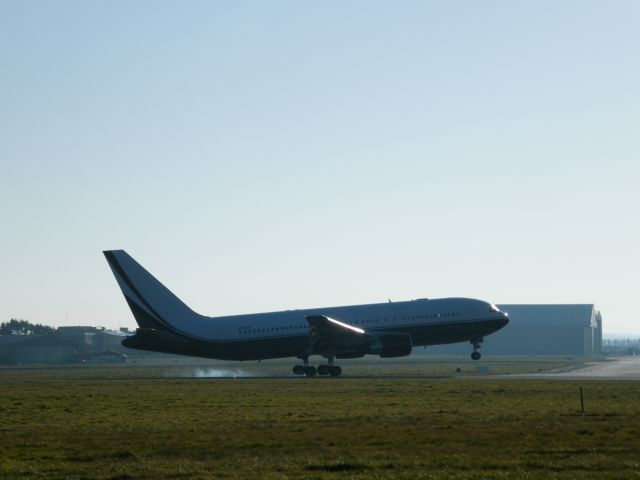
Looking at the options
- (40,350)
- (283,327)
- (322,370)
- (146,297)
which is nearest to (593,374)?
(322,370)

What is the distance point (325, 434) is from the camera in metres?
29.1

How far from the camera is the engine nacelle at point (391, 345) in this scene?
2704 inches

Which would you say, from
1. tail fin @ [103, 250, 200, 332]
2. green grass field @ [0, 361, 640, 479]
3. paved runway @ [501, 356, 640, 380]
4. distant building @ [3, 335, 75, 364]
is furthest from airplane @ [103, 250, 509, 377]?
distant building @ [3, 335, 75, 364]

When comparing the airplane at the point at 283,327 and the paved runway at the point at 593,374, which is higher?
the airplane at the point at 283,327

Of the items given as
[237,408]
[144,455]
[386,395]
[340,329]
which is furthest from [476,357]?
[144,455]

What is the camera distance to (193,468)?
867 inches

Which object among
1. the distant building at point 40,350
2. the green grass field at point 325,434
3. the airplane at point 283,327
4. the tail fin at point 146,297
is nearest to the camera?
the green grass field at point 325,434

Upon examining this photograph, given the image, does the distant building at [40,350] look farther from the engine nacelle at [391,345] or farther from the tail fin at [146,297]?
the engine nacelle at [391,345]

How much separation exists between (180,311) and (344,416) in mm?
38153

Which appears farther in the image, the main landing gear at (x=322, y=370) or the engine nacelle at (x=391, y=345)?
the main landing gear at (x=322, y=370)

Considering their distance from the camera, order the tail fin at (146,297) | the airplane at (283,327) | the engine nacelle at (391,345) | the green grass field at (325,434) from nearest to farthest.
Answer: the green grass field at (325,434), the engine nacelle at (391,345), the airplane at (283,327), the tail fin at (146,297)

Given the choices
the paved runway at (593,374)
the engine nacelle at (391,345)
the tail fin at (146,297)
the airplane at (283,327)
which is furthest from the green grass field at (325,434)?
the tail fin at (146,297)

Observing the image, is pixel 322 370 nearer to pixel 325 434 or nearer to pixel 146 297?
pixel 146 297

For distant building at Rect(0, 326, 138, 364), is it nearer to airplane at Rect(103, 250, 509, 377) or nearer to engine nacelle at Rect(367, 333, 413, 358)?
airplane at Rect(103, 250, 509, 377)
